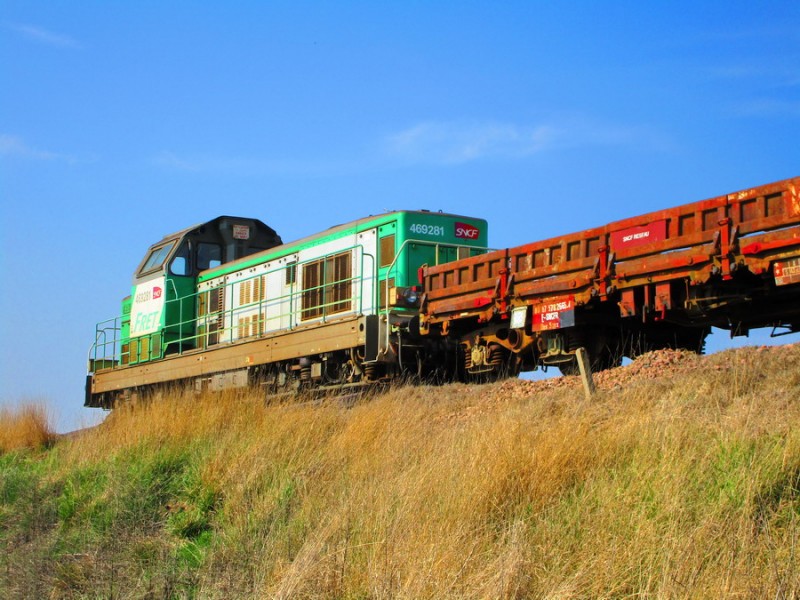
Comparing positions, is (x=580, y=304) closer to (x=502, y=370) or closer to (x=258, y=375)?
(x=502, y=370)

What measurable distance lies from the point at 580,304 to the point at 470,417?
2673 millimetres

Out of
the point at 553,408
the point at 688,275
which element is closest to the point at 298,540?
the point at 553,408

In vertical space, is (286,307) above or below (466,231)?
below

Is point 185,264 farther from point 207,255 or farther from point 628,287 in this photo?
point 628,287

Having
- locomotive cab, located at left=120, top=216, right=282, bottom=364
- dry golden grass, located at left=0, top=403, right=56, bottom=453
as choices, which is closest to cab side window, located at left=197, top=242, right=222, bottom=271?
locomotive cab, located at left=120, top=216, right=282, bottom=364

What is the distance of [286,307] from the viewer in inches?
647

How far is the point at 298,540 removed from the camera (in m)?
6.09

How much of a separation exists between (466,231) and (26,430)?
7.72 meters

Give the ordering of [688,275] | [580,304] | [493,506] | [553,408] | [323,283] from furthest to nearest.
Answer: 1. [323,283]
2. [580,304]
3. [688,275]
4. [553,408]
5. [493,506]

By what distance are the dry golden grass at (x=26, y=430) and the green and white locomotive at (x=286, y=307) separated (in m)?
3.23

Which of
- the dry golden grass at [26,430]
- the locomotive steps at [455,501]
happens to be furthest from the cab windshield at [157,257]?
the locomotive steps at [455,501]

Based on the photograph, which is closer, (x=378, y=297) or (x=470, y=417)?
(x=470, y=417)

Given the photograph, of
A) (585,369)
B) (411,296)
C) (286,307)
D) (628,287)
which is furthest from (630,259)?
(286,307)

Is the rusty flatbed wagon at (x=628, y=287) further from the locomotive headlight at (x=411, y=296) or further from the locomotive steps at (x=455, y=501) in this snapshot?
the locomotive steps at (x=455, y=501)
